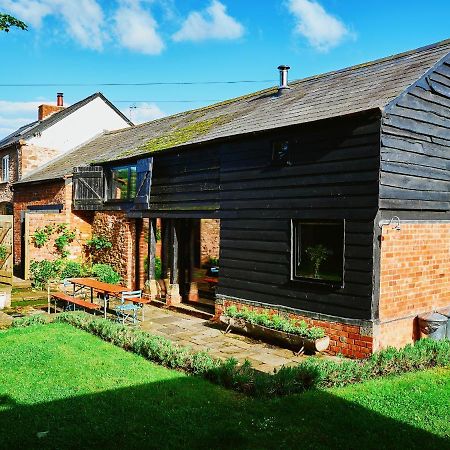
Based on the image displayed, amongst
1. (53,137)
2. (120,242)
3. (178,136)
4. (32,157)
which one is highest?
(53,137)

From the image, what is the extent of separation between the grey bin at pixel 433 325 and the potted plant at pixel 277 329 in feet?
6.46

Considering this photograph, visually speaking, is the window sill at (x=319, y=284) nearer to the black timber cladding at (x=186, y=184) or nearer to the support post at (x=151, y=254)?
the black timber cladding at (x=186, y=184)

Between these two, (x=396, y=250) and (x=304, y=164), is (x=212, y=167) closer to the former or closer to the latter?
(x=304, y=164)

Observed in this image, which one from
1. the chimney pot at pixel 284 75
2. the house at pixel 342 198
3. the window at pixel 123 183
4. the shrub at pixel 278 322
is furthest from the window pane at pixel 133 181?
the shrub at pixel 278 322

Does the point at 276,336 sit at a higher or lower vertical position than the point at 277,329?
lower

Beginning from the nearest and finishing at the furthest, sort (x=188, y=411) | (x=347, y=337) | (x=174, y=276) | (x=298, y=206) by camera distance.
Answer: (x=188, y=411) < (x=347, y=337) < (x=298, y=206) < (x=174, y=276)

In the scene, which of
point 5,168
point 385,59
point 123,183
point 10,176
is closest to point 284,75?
point 385,59

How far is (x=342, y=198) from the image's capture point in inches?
340

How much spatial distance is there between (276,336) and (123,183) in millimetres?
9167

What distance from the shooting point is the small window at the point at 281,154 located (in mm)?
9720

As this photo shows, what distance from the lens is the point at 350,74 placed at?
1218 cm

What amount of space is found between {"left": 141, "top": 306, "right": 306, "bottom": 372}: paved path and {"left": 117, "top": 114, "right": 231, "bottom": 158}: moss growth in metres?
4.95

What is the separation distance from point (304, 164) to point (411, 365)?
14.0 feet

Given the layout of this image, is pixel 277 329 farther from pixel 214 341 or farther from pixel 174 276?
pixel 174 276
